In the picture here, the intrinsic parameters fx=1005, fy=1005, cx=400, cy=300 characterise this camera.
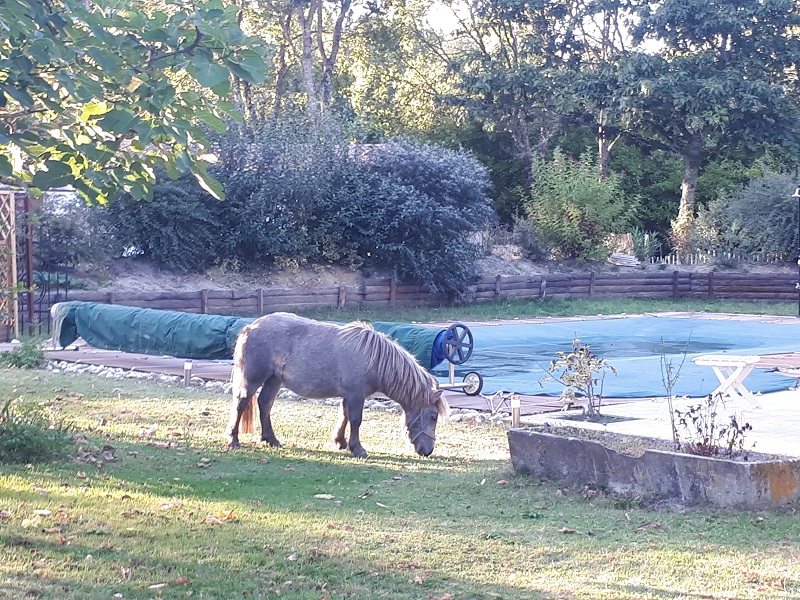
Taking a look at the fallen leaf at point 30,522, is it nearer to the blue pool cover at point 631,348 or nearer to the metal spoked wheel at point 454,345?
the blue pool cover at point 631,348

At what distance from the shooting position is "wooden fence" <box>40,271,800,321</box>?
2362 cm

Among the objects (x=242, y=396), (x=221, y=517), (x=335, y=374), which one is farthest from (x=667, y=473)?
(x=242, y=396)

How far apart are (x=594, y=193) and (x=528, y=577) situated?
27817 millimetres

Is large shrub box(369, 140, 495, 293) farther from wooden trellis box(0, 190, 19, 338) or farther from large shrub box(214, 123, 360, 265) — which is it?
wooden trellis box(0, 190, 19, 338)

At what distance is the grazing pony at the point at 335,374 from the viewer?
9000 mm

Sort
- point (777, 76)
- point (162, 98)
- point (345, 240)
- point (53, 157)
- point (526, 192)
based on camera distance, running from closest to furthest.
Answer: point (162, 98), point (53, 157), point (345, 240), point (777, 76), point (526, 192)

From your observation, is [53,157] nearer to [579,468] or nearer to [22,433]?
[22,433]

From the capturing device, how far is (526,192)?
3922cm

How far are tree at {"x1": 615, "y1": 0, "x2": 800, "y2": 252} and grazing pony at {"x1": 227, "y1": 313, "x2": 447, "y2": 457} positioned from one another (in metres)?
24.9

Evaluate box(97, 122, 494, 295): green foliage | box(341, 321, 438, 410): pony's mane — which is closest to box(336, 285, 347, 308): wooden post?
box(97, 122, 494, 295): green foliage

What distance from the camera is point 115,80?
15.6ft

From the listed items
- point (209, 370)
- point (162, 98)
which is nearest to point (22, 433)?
point (162, 98)

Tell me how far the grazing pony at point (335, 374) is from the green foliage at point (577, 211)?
2368 cm

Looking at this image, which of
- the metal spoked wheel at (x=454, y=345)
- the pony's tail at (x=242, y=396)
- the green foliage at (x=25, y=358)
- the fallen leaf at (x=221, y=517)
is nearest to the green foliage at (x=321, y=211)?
the green foliage at (x=25, y=358)
